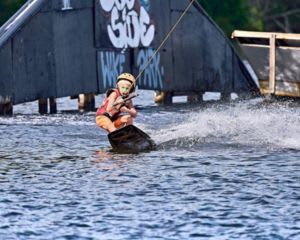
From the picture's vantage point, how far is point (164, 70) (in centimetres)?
3741

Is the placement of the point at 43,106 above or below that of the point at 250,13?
below

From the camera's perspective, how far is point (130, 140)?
900 inches

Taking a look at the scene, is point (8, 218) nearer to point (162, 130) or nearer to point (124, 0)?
point (162, 130)

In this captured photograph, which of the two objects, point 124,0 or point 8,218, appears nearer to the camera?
point 8,218

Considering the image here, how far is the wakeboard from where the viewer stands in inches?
890

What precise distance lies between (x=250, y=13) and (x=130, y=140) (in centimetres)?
6075

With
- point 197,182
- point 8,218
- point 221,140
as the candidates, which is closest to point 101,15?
point 221,140

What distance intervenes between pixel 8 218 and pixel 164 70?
21.9m

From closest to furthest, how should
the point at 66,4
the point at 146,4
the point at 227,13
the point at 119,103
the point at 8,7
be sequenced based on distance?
the point at 119,103 < the point at 66,4 < the point at 146,4 < the point at 8,7 < the point at 227,13

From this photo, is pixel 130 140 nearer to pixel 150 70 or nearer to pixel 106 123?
pixel 106 123

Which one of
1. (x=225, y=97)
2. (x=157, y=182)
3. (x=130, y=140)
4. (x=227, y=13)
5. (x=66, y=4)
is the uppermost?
(x=227, y=13)

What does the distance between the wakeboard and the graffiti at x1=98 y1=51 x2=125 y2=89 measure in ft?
36.5

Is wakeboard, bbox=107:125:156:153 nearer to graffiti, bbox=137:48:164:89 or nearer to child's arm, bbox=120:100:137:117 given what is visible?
child's arm, bbox=120:100:137:117

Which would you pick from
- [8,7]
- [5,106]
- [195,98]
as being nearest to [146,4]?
[195,98]
